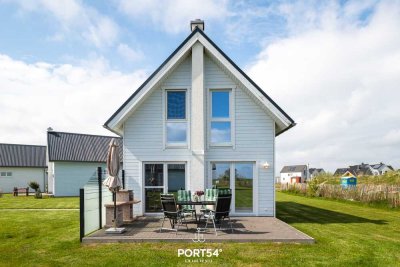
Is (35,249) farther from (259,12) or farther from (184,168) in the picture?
(259,12)

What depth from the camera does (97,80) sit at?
13062mm

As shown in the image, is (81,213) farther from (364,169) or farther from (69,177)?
(364,169)

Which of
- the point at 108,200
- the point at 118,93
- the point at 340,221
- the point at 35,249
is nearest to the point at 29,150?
the point at 118,93

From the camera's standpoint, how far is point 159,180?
12383 millimetres

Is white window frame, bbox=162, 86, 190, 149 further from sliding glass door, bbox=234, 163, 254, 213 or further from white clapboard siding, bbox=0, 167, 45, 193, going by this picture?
white clapboard siding, bbox=0, 167, 45, 193

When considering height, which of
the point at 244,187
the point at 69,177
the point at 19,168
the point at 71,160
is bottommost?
the point at 69,177

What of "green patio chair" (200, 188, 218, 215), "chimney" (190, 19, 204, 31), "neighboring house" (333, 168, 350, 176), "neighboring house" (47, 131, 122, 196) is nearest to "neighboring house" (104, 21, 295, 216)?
"chimney" (190, 19, 204, 31)

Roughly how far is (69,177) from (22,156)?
10.8 m

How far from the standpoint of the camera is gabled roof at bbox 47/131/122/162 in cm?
2866

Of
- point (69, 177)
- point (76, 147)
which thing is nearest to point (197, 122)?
point (69, 177)

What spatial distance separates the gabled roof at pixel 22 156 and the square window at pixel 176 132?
27.7m

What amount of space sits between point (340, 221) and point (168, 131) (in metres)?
7.76

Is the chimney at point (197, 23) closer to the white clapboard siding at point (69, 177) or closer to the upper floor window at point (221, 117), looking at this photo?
the upper floor window at point (221, 117)

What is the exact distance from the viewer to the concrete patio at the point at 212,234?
26.6 feet
